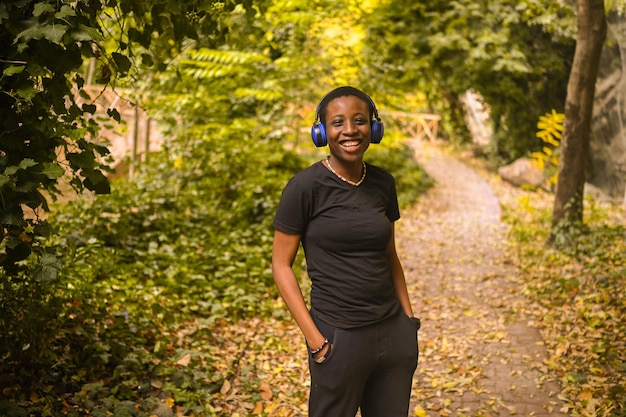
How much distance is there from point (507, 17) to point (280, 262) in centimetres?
1307

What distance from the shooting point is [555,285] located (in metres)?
7.02

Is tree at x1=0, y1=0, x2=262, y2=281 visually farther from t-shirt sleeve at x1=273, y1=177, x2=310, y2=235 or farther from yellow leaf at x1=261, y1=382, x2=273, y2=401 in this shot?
yellow leaf at x1=261, y1=382, x2=273, y2=401

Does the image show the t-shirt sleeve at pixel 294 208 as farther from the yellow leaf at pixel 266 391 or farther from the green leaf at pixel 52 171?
the yellow leaf at pixel 266 391

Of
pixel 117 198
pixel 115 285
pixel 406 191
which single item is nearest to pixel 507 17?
pixel 406 191

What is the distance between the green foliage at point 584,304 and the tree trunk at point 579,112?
0.46 meters

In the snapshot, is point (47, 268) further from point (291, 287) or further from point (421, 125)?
point (421, 125)

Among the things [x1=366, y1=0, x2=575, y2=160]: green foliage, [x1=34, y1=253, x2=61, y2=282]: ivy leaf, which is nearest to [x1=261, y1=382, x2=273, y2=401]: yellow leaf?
[x1=34, y1=253, x2=61, y2=282]: ivy leaf

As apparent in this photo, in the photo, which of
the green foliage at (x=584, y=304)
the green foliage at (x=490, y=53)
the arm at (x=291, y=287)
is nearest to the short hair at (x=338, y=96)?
the arm at (x=291, y=287)

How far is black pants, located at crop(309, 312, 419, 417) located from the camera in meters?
2.40

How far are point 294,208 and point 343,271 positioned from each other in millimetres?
342

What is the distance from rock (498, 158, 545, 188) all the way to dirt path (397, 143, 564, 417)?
2855 mm

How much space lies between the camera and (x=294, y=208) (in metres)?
2.42

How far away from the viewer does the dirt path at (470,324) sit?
471cm

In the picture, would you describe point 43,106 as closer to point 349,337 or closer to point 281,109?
point 349,337
